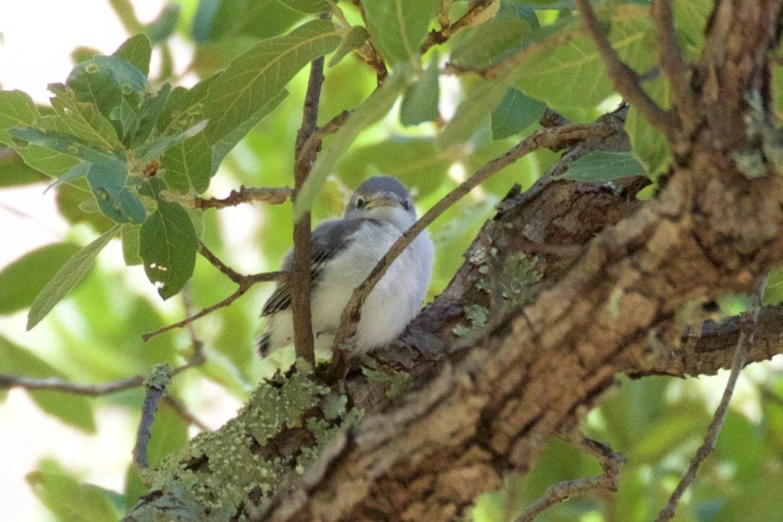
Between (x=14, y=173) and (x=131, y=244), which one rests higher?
(x=14, y=173)

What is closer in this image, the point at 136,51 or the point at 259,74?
the point at 259,74

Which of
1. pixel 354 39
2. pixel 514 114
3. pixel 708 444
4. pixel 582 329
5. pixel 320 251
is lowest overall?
pixel 708 444

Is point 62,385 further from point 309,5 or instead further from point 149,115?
point 309,5

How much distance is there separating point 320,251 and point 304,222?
4.14 ft

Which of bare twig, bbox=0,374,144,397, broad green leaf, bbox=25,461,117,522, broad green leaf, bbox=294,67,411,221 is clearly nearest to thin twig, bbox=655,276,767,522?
broad green leaf, bbox=294,67,411,221

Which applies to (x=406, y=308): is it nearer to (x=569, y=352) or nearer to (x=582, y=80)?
(x=582, y=80)

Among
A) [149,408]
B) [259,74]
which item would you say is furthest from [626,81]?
[149,408]

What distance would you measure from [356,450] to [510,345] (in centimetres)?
29

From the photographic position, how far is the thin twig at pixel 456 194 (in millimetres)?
1755

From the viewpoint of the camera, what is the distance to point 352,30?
5.56 ft

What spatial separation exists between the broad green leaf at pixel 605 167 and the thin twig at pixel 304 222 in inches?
20.6

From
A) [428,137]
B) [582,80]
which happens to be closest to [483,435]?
[582,80]

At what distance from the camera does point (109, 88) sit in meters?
1.78

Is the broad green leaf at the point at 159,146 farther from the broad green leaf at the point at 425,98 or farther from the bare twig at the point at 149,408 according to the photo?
the bare twig at the point at 149,408
